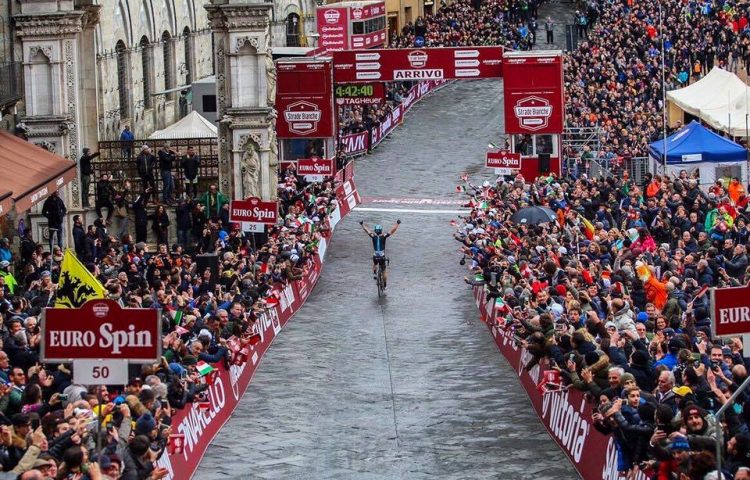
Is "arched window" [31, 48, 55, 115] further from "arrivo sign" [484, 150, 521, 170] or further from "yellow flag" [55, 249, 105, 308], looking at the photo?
"yellow flag" [55, 249, 105, 308]

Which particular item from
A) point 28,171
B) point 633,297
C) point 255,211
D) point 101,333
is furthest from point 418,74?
point 101,333

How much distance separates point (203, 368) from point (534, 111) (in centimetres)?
2545

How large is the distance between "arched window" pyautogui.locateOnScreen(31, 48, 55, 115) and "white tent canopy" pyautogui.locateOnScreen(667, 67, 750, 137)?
50.3ft

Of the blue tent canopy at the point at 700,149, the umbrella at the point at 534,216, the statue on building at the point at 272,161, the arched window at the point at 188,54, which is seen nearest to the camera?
the umbrella at the point at 534,216

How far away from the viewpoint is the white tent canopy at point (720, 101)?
43.2 meters

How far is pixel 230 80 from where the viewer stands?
38469 millimetres

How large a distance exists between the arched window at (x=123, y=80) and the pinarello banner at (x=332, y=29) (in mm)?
17457

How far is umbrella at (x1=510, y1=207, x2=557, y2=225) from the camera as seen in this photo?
3491cm

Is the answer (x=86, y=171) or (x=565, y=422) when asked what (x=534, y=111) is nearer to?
(x=86, y=171)

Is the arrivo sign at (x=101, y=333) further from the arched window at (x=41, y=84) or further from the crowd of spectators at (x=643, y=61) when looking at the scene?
the crowd of spectators at (x=643, y=61)

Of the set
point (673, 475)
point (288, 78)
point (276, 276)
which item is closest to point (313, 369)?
point (276, 276)

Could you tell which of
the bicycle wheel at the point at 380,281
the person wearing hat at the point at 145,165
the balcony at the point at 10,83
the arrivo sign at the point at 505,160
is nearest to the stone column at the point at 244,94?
the person wearing hat at the point at 145,165

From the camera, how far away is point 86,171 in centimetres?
3672

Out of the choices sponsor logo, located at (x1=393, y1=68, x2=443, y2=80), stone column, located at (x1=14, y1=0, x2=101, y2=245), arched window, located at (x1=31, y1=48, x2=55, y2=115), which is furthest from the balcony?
sponsor logo, located at (x1=393, y1=68, x2=443, y2=80)
